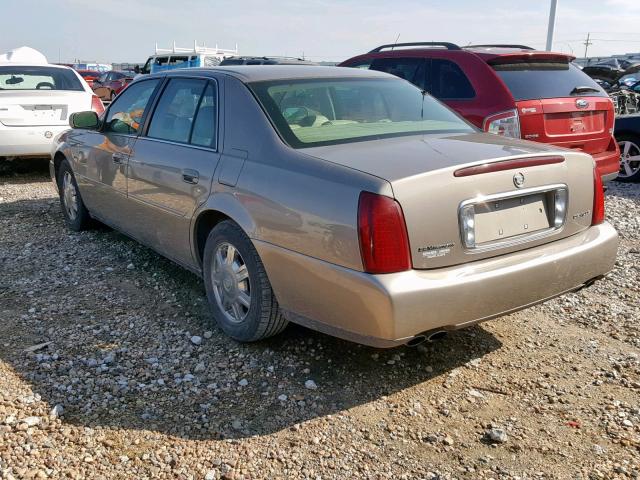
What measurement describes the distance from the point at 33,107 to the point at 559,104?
6523 millimetres

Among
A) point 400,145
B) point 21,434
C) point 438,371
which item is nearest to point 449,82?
point 400,145

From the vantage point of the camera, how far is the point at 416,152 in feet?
10.0

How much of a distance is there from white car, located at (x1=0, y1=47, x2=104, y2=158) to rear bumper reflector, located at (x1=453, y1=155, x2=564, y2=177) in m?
6.98

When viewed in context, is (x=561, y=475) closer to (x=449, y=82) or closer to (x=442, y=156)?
(x=442, y=156)

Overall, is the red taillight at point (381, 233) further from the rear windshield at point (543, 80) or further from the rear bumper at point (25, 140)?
the rear bumper at point (25, 140)

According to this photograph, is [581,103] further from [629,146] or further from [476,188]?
[476,188]

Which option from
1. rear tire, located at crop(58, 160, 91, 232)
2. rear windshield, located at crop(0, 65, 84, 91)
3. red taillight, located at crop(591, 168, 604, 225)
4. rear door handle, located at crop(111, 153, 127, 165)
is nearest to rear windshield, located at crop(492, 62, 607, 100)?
red taillight, located at crop(591, 168, 604, 225)

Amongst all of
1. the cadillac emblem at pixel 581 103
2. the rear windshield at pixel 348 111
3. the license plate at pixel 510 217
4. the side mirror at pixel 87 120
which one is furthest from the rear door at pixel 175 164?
the cadillac emblem at pixel 581 103

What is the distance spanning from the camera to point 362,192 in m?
2.68

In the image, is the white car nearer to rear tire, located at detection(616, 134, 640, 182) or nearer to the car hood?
the car hood

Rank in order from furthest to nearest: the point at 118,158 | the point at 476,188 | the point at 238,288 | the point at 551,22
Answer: the point at 551,22
the point at 118,158
the point at 238,288
the point at 476,188

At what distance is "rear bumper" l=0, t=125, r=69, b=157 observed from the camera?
8.07 metres

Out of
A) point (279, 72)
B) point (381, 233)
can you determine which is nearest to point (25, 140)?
point (279, 72)

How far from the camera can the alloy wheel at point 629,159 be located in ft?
26.8
